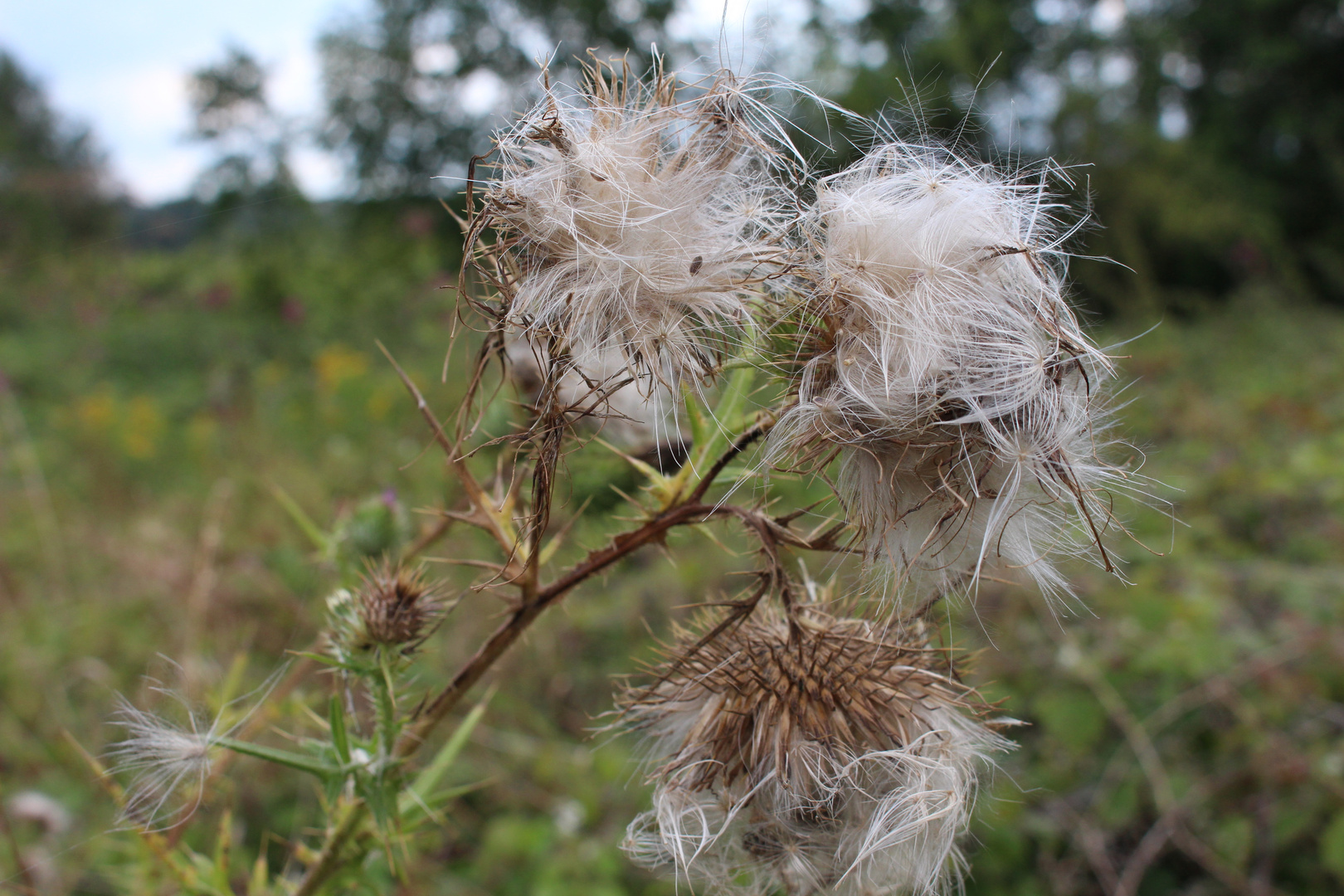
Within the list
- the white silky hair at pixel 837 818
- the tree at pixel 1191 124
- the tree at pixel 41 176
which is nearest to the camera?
the white silky hair at pixel 837 818

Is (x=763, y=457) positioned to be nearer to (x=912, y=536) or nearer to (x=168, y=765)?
(x=912, y=536)

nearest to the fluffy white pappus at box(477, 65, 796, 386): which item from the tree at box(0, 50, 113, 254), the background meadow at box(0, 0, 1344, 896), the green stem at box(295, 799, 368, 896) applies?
the background meadow at box(0, 0, 1344, 896)

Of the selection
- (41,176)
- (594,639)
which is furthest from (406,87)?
(594,639)

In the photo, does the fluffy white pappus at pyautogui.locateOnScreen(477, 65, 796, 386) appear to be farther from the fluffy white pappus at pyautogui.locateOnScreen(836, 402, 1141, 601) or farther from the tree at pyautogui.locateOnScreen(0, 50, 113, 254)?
the tree at pyautogui.locateOnScreen(0, 50, 113, 254)

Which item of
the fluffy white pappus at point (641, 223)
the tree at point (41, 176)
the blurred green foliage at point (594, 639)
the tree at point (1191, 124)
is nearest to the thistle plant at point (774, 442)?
the fluffy white pappus at point (641, 223)

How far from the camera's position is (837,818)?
2.78ft

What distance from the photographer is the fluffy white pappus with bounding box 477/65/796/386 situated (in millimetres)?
759

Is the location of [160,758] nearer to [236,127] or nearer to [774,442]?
[774,442]

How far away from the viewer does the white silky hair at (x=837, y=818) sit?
0.83 m

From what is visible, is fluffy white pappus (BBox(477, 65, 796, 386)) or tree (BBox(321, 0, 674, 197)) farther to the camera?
tree (BBox(321, 0, 674, 197))

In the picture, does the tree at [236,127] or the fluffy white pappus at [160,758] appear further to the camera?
the tree at [236,127]

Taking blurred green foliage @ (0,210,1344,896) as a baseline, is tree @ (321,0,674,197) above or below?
above

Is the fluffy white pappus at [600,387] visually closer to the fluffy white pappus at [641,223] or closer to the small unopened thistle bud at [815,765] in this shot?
the fluffy white pappus at [641,223]

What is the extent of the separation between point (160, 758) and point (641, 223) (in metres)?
0.81
